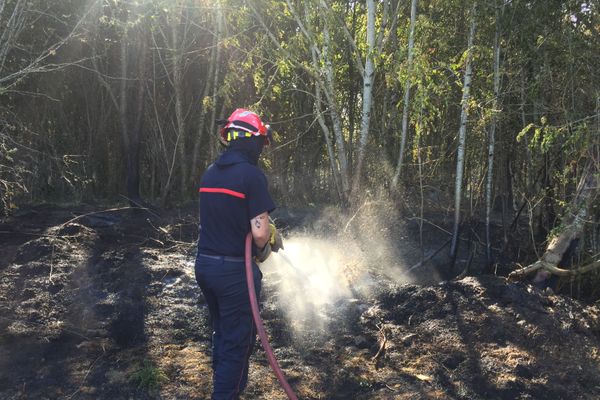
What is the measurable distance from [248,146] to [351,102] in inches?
205

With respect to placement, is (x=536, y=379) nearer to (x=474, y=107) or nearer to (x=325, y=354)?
(x=325, y=354)

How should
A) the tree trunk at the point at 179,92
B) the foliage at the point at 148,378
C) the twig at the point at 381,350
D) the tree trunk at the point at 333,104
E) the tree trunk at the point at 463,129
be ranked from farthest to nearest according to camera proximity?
the tree trunk at the point at 179,92, the tree trunk at the point at 333,104, the tree trunk at the point at 463,129, the twig at the point at 381,350, the foliage at the point at 148,378

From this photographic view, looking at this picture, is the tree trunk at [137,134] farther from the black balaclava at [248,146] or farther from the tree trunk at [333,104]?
the black balaclava at [248,146]

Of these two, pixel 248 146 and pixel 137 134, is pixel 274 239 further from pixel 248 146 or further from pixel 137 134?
pixel 137 134

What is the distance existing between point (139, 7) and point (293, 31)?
2547mm

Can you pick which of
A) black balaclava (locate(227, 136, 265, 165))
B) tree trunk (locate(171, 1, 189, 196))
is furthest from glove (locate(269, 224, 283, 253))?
tree trunk (locate(171, 1, 189, 196))

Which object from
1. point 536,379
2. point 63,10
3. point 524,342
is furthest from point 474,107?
point 63,10

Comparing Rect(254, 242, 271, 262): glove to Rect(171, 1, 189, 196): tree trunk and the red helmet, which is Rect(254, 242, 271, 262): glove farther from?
Rect(171, 1, 189, 196): tree trunk

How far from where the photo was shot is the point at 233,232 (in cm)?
303

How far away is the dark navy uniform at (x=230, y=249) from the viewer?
2.98 meters

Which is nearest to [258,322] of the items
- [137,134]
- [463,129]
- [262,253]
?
[262,253]

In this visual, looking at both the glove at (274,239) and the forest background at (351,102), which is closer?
the glove at (274,239)

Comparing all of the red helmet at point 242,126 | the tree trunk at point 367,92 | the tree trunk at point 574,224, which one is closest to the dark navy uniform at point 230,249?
the red helmet at point 242,126

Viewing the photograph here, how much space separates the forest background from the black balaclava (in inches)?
87.4
